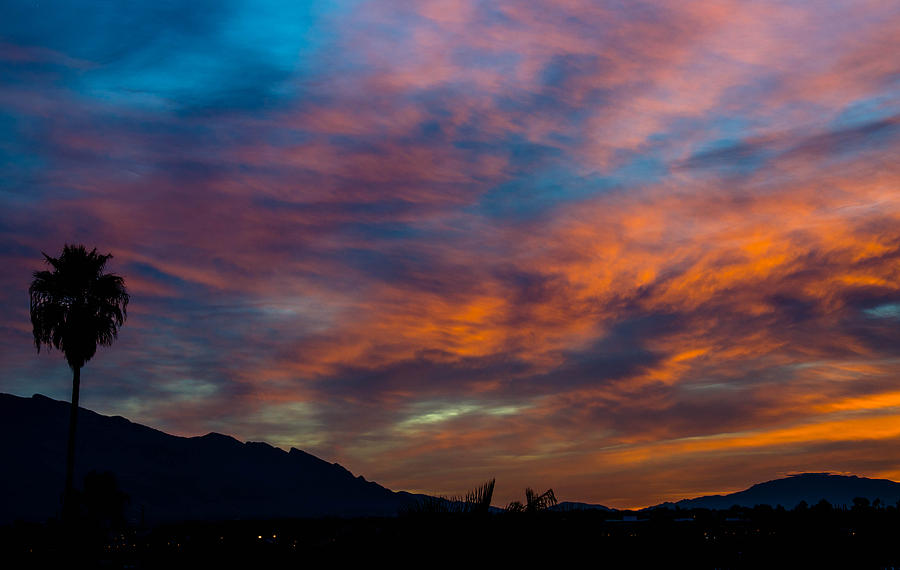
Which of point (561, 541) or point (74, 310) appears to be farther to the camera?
point (74, 310)

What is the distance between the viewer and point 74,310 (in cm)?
3744

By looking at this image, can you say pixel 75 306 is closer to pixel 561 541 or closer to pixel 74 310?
pixel 74 310

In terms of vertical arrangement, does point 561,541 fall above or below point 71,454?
below

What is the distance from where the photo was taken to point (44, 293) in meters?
37.4

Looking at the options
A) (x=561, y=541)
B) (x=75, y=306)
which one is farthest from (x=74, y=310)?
(x=561, y=541)

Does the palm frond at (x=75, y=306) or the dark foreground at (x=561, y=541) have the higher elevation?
the palm frond at (x=75, y=306)

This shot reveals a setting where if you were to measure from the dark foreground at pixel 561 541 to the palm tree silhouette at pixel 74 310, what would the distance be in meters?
8.40

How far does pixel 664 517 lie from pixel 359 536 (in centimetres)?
1206

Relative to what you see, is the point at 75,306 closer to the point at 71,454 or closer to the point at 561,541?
the point at 71,454

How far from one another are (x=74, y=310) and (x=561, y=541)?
103ft

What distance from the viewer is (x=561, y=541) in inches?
458

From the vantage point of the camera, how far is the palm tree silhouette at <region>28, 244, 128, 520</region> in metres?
37.2

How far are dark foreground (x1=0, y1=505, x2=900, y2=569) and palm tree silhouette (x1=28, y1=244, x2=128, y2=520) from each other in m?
8.40

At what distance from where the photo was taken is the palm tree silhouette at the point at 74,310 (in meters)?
37.2
